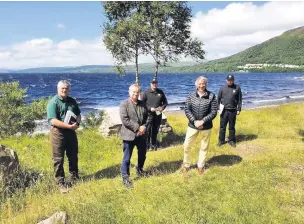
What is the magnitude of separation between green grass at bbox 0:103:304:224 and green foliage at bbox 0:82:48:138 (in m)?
4.07

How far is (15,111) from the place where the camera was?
55.1ft

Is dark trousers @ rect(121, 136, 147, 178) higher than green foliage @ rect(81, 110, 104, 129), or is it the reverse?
dark trousers @ rect(121, 136, 147, 178)

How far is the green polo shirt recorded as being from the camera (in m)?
8.21

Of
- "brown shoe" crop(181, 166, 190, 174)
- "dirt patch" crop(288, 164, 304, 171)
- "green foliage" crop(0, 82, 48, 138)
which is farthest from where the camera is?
"green foliage" crop(0, 82, 48, 138)

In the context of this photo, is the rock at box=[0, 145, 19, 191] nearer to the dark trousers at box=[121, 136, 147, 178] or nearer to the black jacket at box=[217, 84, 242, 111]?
the dark trousers at box=[121, 136, 147, 178]

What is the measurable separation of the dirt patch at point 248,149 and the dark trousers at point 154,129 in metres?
3.38

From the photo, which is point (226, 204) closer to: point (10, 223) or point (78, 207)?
point (78, 207)

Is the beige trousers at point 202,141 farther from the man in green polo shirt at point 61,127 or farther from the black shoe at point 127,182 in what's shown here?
the man in green polo shirt at point 61,127

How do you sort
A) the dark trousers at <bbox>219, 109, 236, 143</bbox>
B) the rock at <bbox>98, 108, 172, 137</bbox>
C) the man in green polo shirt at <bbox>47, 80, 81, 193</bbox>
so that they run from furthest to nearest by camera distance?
the rock at <bbox>98, 108, 172, 137</bbox>, the dark trousers at <bbox>219, 109, 236, 143</bbox>, the man in green polo shirt at <bbox>47, 80, 81, 193</bbox>

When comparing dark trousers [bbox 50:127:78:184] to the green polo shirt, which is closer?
the green polo shirt

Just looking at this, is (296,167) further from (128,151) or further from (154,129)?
(154,129)

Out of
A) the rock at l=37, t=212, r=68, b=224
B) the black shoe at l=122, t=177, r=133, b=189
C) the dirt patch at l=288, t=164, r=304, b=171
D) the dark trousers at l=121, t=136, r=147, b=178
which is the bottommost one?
the dirt patch at l=288, t=164, r=304, b=171

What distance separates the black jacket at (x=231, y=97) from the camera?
1264 cm

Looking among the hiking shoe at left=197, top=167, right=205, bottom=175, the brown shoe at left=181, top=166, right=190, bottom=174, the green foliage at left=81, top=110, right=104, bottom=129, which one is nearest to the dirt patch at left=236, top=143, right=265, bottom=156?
the hiking shoe at left=197, top=167, right=205, bottom=175
